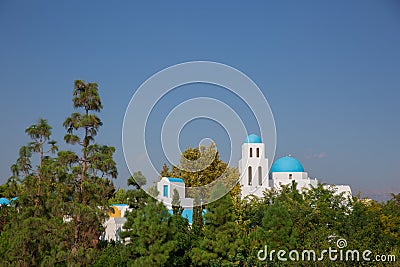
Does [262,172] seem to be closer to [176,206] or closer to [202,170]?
[202,170]

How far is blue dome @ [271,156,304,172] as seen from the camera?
24.9 meters

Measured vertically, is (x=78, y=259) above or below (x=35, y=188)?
below

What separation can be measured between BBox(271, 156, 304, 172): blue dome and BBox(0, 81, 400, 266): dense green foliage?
40.7 ft

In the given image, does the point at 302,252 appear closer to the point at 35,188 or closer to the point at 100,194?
the point at 100,194

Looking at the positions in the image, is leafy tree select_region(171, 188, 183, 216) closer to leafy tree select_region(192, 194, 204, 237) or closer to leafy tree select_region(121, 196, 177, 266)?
leafy tree select_region(192, 194, 204, 237)

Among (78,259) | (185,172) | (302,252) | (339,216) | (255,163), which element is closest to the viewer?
(78,259)

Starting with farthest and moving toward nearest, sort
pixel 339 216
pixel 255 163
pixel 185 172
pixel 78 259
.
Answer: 1. pixel 255 163
2. pixel 185 172
3. pixel 339 216
4. pixel 78 259

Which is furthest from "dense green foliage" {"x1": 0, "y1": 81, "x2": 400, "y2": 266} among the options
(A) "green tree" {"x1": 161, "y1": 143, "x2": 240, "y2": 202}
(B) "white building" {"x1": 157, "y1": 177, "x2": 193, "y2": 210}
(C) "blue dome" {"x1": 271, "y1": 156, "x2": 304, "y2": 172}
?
(C) "blue dome" {"x1": 271, "y1": 156, "x2": 304, "y2": 172}

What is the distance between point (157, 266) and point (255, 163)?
567 inches

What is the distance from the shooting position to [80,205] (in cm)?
979

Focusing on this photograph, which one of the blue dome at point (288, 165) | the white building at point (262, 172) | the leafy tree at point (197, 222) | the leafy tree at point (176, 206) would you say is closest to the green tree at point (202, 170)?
the white building at point (262, 172)


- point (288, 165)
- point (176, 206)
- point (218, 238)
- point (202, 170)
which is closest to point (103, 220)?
point (218, 238)

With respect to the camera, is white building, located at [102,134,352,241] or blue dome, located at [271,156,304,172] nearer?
white building, located at [102,134,352,241]

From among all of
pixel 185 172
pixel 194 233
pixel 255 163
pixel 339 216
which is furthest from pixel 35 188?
pixel 255 163
